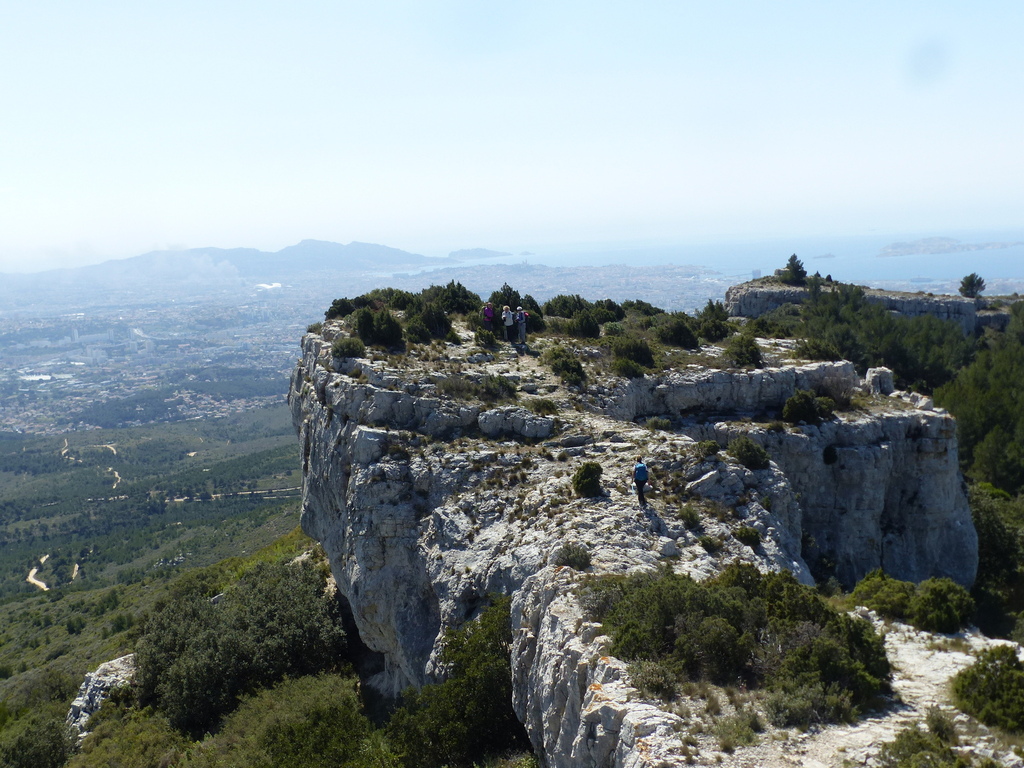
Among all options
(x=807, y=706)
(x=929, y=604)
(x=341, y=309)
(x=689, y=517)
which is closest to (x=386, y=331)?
(x=341, y=309)

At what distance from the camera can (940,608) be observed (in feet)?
49.7

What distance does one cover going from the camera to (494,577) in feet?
66.5

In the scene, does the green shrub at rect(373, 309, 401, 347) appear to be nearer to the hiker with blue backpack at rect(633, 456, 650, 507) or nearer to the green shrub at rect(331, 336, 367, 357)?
the green shrub at rect(331, 336, 367, 357)

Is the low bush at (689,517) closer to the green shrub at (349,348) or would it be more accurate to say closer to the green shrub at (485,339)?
the green shrub at (485,339)

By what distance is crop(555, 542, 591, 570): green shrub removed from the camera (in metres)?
17.8

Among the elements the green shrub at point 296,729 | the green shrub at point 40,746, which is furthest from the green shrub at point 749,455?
the green shrub at point 40,746

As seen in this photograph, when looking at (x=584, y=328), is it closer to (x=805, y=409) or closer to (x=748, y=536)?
(x=805, y=409)

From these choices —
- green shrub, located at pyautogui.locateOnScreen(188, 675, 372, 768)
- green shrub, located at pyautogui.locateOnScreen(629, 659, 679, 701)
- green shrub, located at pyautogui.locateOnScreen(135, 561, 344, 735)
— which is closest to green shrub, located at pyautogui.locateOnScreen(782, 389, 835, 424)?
green shrub, located at pyautogui.locateOnScreen(629, 659, 679, 701)

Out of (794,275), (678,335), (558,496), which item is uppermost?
(794,275)

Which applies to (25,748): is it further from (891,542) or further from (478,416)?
(891,542)

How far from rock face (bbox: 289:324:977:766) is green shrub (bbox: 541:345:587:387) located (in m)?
0.86

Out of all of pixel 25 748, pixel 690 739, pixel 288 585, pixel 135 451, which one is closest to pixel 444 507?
pixel 288 585

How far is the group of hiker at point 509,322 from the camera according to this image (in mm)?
35219

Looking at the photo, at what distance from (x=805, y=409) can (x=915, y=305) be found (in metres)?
54.1
